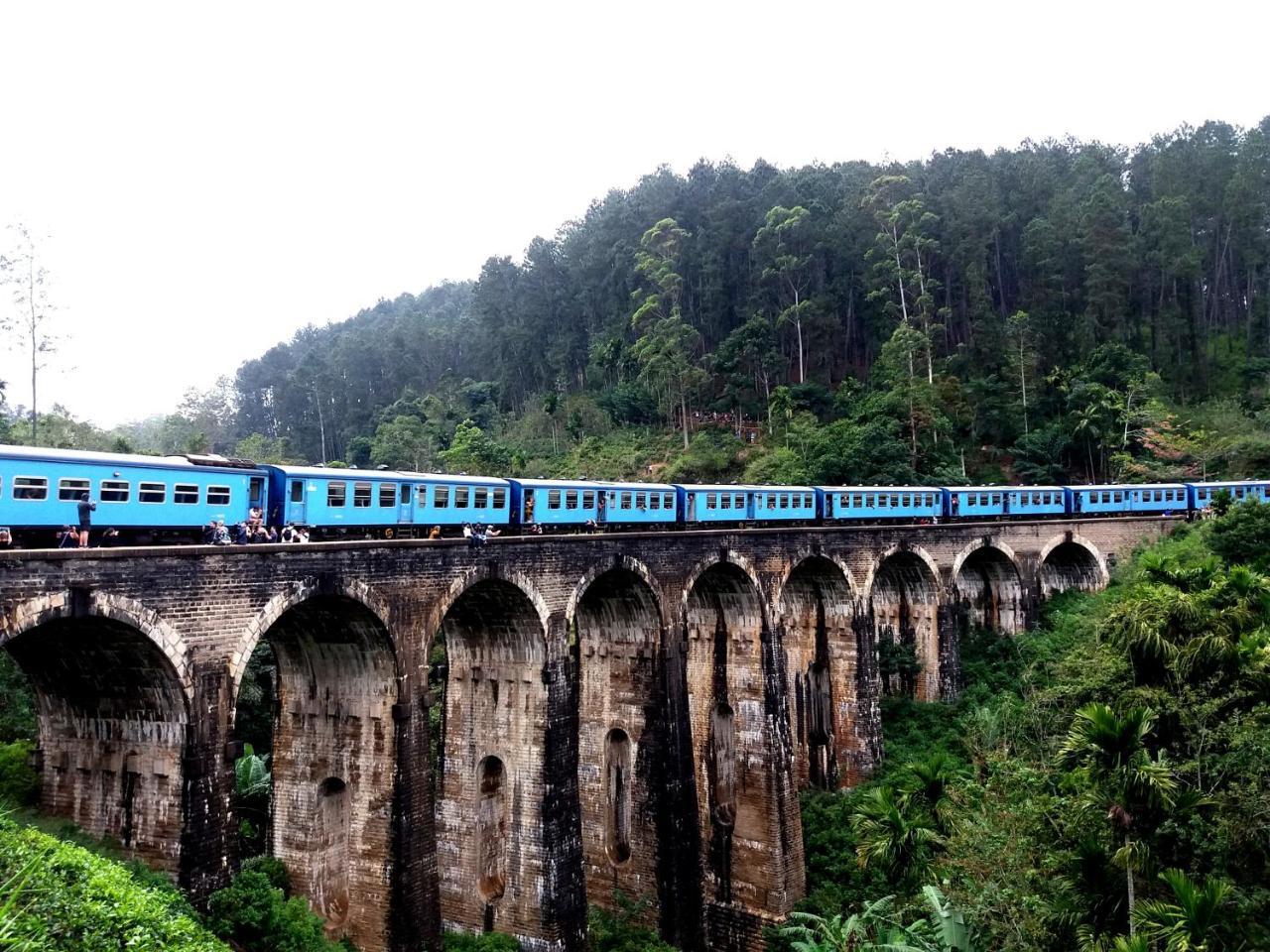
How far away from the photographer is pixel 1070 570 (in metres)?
37.1

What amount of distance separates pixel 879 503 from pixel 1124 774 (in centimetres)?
1913

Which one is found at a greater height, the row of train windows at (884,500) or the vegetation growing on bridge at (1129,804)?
the row of train windows at (884,500)

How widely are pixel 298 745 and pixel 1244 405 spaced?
5270cm

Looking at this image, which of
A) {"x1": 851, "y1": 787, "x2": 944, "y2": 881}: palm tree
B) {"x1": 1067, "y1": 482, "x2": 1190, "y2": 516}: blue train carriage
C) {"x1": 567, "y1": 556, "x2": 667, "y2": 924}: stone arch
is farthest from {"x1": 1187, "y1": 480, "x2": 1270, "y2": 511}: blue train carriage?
{"x1": 567, "y1": 556, "x2": 667, "y2": 924}: stone arch

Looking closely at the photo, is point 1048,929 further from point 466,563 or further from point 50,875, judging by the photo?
point 50,875

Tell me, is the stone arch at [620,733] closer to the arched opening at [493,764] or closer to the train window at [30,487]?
the arched opening at [493,764]

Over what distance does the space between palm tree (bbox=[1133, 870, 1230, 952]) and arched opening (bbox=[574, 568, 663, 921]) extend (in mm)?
12039

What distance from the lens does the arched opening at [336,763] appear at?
15.4m

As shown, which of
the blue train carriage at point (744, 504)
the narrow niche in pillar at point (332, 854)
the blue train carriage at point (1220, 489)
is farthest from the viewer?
the blue train carriage at point (1220, 489)

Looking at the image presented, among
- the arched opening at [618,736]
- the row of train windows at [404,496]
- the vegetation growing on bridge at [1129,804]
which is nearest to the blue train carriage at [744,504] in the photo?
the arched opening at [618,736]

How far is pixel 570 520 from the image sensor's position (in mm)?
21531

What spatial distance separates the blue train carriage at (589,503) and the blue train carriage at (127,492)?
657cm

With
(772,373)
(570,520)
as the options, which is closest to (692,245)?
(772,373)

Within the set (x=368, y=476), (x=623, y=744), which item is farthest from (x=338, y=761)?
(x=623, y=744)
